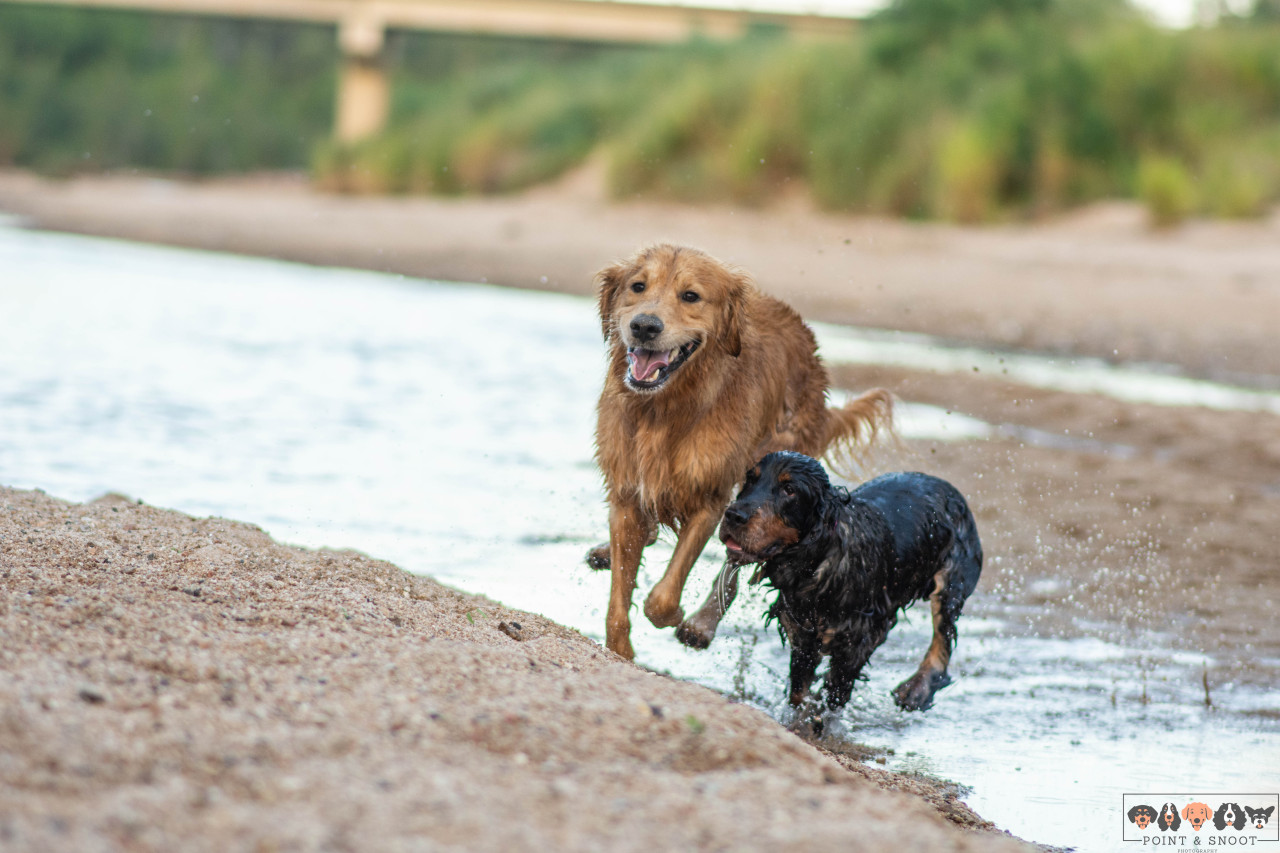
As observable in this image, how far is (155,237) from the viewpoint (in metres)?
20.0

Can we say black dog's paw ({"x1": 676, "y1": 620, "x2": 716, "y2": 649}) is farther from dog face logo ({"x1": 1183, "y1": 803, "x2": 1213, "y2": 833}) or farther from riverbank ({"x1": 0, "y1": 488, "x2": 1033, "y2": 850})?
dog face logo ({"x1": 1183, "y1": 803, "x2": 1213, "y2": 833})

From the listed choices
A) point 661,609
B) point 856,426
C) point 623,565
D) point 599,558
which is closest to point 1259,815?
point 661,609

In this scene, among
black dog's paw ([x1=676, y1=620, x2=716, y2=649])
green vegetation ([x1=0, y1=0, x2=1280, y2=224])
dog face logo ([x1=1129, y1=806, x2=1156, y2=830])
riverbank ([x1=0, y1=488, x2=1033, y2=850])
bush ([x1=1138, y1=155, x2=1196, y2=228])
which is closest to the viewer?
riverbank ([x1=0, y1=488, x2=1033, y2=850])

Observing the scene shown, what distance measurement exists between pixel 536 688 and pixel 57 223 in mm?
20989

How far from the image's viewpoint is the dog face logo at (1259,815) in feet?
12.0

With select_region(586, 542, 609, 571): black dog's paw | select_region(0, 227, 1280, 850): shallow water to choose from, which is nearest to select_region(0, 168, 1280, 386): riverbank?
select_region(0, 227, 1280, 850): shallow water

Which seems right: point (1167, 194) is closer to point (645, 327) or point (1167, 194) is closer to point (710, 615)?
point (710, 615)

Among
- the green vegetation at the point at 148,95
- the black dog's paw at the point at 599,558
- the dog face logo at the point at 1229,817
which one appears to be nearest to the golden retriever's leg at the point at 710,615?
the black dog's paw at the point at 599,558

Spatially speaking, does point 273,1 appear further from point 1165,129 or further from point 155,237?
point 1165,129

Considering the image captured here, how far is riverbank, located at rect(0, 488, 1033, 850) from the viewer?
2.28 metres

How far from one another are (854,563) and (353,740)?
2.04 metres

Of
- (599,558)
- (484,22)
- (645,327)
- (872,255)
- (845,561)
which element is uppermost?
(484,22)

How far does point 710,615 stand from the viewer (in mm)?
4910

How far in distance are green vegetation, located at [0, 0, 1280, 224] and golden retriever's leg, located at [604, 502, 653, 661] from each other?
12.1 meters
